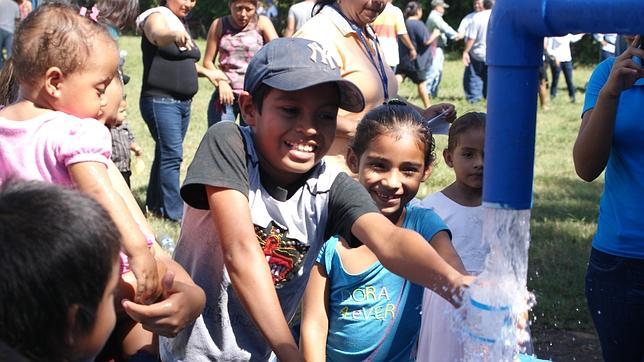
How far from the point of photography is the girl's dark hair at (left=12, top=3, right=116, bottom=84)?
7.45 ft

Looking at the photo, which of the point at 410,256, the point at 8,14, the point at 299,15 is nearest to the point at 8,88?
the point at 410,256

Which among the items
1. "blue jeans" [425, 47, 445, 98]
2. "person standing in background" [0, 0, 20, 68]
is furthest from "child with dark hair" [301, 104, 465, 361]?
"blue jeans" [425, 47, 445, 98]

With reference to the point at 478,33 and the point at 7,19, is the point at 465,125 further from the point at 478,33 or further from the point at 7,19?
the point at 478,33

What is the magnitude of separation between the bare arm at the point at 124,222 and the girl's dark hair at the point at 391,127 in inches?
46.0

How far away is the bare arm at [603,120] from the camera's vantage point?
112 inches

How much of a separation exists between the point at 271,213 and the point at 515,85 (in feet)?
3.10

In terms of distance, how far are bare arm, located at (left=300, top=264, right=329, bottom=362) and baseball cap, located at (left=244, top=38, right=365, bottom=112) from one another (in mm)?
698

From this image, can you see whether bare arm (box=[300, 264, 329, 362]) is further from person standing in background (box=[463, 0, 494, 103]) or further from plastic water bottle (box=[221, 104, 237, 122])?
person standing in background (box=[463, 0, 494, 103])

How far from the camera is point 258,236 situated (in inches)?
94.7

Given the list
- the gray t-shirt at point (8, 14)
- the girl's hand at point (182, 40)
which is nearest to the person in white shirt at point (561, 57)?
the gray t-shirt at point (8, 14)

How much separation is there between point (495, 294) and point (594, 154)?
133 centimetres

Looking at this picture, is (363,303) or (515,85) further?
(363,303)

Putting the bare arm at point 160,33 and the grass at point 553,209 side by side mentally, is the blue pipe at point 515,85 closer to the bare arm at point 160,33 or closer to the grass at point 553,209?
the grass at point 553,209

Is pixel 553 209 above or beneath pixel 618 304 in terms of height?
beneath
